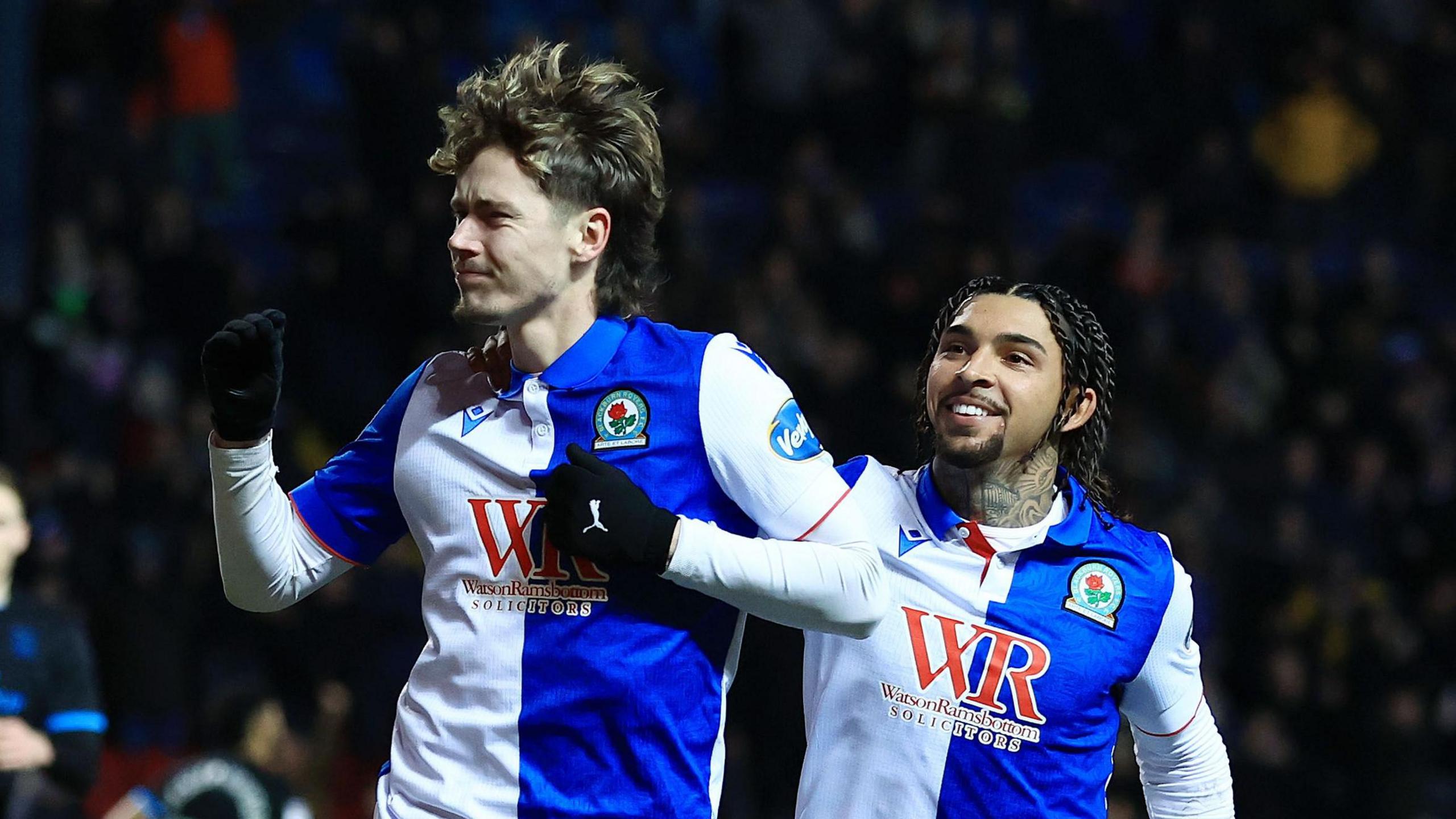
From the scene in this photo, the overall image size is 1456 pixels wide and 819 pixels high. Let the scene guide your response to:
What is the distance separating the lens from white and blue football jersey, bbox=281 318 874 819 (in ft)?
10.6

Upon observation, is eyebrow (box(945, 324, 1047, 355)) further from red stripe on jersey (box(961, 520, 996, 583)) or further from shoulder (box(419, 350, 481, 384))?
shoulder (box(419, 350, 481, 384))

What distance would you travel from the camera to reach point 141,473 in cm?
990

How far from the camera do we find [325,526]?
3.62m

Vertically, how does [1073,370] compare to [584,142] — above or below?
below

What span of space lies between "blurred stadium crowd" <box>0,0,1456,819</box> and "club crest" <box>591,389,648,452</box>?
429 centimetres

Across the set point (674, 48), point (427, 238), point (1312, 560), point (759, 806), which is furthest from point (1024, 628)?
point (674, 48)

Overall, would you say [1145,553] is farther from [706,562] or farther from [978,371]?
[706,562]

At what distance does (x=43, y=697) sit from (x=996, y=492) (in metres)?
3.07

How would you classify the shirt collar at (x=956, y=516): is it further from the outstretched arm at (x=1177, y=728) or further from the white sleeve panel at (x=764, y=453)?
the white sleeve panel at (x=764, y=453)

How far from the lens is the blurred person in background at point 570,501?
3.21 meters

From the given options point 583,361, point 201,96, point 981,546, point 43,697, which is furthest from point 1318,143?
point 583,361

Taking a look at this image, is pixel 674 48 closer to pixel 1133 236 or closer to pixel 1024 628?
pixel 1133 236

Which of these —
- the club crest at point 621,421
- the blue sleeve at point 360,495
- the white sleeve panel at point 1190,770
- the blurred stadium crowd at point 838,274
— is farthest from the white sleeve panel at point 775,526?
the blurred stadium crowd at point 838,274

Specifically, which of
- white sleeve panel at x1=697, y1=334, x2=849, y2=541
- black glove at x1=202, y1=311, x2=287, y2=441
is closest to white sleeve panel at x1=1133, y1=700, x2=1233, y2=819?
white sleeve panel at x1=697, y1=334, x2=849, y2=541
